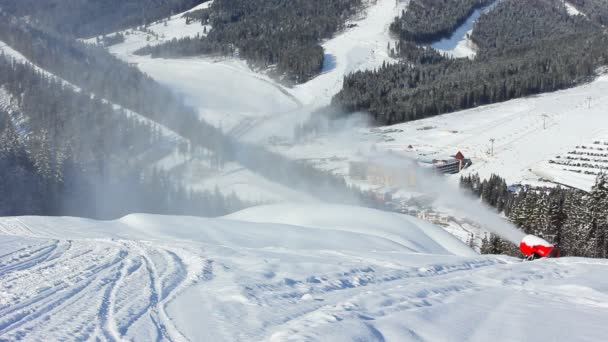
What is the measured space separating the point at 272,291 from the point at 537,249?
43.0 feet

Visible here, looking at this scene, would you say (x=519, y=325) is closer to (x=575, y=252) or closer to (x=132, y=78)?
(x=575, y=252)

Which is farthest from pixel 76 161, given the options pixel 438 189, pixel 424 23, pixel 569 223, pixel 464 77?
pixel 424 23

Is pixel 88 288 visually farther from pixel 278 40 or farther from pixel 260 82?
pixel 278 40

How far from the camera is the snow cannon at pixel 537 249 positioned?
2100 cm

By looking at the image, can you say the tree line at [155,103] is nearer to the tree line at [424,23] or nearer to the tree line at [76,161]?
the tree line at [76,161]

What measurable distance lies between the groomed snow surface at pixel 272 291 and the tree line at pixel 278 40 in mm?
126155

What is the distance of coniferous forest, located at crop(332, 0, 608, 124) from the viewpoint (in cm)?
12194

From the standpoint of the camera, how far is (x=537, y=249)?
21.2 metres

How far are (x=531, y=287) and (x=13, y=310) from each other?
40.7 feet

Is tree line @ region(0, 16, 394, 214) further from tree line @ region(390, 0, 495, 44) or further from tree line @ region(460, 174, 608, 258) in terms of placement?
tree line @ region(390, 0, 495, 44)

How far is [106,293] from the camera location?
12328 millimetres

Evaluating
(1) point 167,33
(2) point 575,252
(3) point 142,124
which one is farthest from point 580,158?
(1) point 167,33

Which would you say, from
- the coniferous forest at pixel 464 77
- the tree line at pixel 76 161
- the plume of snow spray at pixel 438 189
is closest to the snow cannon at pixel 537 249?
the plume of snow spray at pixel 438 189

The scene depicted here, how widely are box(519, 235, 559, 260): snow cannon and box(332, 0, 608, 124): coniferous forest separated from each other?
96.6 metres
